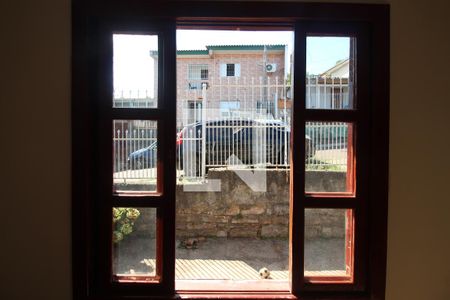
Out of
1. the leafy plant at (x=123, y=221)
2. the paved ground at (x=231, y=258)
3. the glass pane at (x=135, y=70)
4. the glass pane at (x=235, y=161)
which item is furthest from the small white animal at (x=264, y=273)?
the glass pane at (x=135, y=70)

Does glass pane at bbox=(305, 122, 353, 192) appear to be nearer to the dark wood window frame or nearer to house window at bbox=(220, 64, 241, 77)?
the dark wood window frame

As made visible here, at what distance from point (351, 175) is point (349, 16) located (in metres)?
0.87

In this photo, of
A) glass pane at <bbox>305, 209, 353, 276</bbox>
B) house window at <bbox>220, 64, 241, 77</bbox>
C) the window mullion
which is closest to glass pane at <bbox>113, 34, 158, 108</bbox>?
the window mullion

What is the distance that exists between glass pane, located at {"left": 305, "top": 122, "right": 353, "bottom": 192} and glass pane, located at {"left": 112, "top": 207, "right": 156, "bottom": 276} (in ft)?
3.04

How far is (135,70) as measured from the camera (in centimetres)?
181

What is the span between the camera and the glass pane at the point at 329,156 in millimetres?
1839

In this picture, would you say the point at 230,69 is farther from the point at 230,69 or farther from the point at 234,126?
the point at 234,126

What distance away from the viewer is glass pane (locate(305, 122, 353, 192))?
1.84 metres
